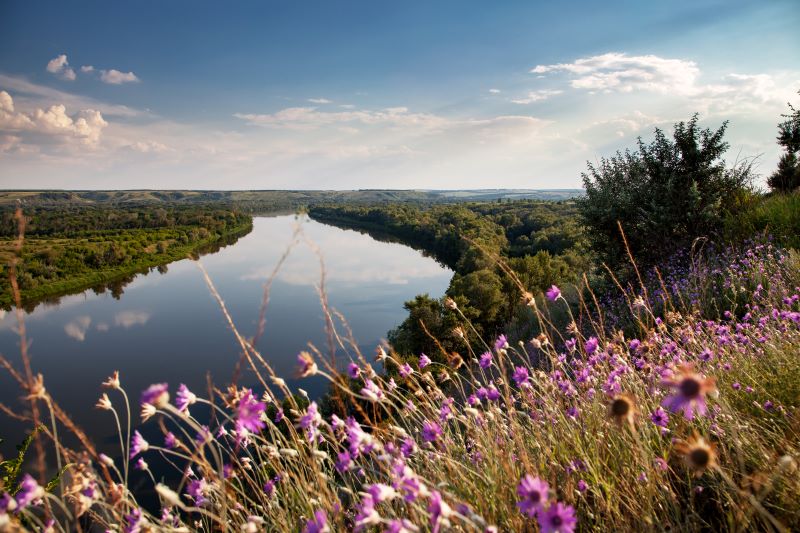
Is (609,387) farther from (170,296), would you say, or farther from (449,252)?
(449,252)

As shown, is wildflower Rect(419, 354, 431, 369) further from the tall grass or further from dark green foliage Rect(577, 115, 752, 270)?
dark green foliage Rect(577, 115, 752, 270)

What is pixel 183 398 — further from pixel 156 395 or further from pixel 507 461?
pixel 507 461

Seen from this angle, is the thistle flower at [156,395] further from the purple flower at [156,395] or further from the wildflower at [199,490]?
the wildflower at [199,490]

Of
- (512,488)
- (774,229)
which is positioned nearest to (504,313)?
(774,229)

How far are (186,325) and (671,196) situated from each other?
115 feet

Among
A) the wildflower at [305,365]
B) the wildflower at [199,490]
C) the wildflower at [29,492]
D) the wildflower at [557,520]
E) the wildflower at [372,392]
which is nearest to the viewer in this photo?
the wildflower at [557,520]

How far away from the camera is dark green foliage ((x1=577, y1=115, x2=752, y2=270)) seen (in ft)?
25.5

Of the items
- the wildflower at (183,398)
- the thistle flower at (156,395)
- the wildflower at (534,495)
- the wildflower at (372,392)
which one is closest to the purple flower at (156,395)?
the thistle flower at (156,395)

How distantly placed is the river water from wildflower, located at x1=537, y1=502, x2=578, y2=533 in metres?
11.8

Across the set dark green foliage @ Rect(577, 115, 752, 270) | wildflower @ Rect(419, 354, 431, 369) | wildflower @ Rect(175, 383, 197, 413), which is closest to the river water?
dark green foliage @ Rect(577, 115, 752, 270)

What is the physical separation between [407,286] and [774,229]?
36692 mm

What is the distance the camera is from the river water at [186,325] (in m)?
23.2

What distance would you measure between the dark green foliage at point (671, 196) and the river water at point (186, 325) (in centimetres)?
809

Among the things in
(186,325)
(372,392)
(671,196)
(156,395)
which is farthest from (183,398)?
(186,325)
